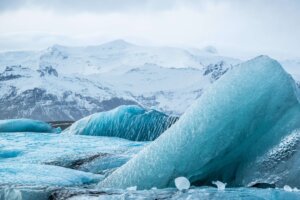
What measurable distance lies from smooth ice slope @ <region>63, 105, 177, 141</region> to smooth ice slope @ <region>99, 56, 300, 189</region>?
12156mm

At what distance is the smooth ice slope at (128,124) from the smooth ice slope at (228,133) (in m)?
12.2

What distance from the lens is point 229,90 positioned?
234 inches

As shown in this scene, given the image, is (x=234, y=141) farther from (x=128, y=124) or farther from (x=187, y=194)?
(x=128, y=124)

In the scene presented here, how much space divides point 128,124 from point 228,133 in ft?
42.7

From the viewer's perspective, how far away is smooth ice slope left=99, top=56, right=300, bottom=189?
572cm

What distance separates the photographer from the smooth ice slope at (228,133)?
5.72m

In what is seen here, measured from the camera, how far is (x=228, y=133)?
573 centimetres

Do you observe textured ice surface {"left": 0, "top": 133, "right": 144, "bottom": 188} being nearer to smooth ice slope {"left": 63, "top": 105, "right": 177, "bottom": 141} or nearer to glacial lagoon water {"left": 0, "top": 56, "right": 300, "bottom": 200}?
glacial lagoon water {"left": 0, "top": 56, "right": 300, "bottom": 200}

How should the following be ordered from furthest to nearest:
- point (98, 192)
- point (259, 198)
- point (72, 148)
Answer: point (72, 148) → point (98, 192) → point (259, 198)

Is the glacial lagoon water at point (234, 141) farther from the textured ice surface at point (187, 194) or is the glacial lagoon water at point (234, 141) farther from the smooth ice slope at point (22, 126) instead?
the smooth ice slope at point (22, 126)

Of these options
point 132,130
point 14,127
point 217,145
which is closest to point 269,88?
point 217,145

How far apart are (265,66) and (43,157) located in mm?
5437

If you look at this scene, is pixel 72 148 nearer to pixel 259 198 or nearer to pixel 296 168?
pixel 296 168

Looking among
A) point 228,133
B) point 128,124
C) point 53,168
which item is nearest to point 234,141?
point 228,133
